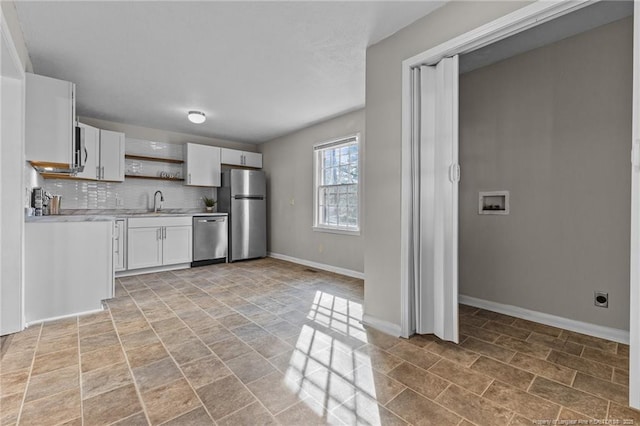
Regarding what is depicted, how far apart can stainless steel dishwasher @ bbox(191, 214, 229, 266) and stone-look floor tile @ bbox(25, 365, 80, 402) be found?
10.7ft

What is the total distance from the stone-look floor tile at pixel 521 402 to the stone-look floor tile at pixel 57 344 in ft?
9.15

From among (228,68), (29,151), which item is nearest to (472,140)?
(228,68)

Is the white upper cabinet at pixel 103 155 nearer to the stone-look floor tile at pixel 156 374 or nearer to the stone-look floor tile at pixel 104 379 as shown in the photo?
the stone-look floor tile at pixel 104 379

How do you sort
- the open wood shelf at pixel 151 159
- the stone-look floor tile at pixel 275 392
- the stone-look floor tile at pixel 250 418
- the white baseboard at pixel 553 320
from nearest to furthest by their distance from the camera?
the stone-look floor tile at pixel 250 418 < the stone-look floor tile at pixel 275 392 < the white baseboard at pixel 553 320 < the open wood shelf at pixel 151 159

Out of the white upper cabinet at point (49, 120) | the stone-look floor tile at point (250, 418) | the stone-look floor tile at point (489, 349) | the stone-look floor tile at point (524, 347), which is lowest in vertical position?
the stone-look floor tile at point (250, 418)

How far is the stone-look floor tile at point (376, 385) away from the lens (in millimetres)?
1584

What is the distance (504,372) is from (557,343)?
75cm

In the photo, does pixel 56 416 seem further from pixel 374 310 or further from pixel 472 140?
pixel 472 140

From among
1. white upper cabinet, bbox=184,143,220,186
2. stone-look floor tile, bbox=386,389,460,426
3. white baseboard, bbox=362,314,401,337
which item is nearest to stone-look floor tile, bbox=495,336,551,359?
white baseboard, bbox=362,314,401,337

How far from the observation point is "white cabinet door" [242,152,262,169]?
603 cm

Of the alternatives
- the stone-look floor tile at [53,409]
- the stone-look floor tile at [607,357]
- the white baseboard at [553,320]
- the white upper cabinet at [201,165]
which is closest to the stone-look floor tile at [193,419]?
the stone-look floor tile at [53,409]

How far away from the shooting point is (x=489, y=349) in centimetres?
212

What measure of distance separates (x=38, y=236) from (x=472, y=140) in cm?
420

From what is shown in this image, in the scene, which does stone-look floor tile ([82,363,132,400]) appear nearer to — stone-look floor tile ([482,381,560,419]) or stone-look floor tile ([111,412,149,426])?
stone-look floor tile ([111,412,149,426])
